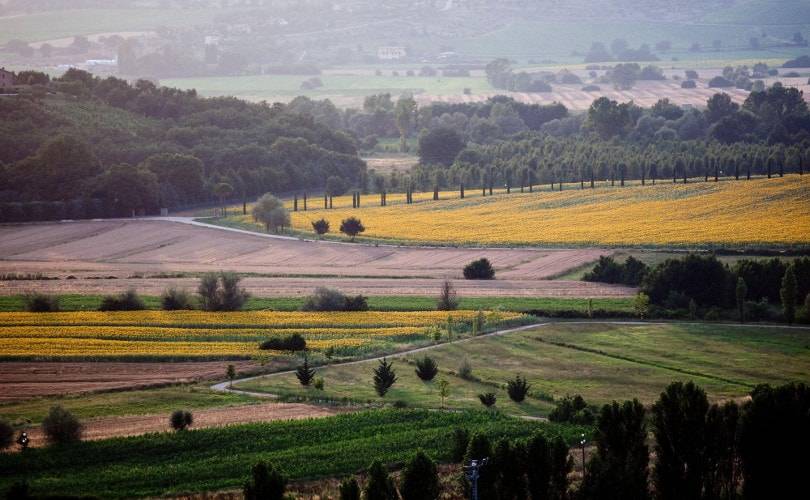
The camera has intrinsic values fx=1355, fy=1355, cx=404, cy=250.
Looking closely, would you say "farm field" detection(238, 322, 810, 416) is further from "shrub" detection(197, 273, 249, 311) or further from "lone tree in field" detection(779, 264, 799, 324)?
"shrub" detection(197, 273, 249, 311)

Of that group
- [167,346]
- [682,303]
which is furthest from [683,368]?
[167,346]

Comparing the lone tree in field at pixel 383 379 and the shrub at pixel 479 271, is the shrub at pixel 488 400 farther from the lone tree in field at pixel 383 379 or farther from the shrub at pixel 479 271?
the shrub at pixel 479 271

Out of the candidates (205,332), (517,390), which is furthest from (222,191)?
(517,390)

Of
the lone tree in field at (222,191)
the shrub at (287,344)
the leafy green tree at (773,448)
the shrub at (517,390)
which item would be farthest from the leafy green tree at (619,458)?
the lone tree in field at (222,191)

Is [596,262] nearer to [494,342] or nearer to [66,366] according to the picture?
[494,342]

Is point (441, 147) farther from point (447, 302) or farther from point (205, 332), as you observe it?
point (205, 332)
